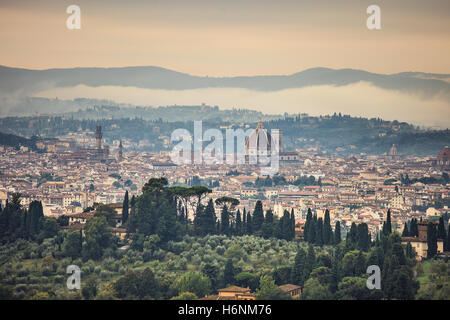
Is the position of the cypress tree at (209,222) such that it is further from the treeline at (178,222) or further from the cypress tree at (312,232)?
the cypress tree at (312,232)

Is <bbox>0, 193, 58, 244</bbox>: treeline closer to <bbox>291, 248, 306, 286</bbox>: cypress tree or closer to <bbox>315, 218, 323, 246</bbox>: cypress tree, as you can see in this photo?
<bbox>315, 218, 323, 246</bbox>: cypress tree

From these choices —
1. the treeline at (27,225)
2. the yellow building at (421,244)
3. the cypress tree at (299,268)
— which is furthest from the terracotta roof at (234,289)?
the treeline at (27,225)

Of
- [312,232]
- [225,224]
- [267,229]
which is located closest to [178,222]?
[225,224]

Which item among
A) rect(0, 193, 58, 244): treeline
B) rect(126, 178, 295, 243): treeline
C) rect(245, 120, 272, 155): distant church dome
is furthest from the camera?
rect(245, 120, 272, 155): distant church dome

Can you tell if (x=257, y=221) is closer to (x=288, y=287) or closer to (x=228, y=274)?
(x=228, y=274)

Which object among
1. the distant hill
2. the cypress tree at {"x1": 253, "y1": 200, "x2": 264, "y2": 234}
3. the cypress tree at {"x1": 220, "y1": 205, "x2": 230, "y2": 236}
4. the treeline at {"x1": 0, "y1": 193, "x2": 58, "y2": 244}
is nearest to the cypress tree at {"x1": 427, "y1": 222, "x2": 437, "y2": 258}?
the cypress tree at {"x1": 253, "y1": 200, "x2": 264, "y2": 234}

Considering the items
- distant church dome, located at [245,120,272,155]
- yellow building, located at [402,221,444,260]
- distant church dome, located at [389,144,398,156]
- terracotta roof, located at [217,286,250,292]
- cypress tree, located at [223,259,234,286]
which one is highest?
distant church dome, located at [245,120,272,155]
